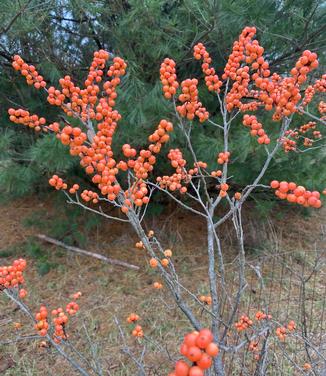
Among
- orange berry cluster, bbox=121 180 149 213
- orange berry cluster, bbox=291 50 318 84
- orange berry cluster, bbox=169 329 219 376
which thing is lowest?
orange berry cluster, bbox=169 329 219 376

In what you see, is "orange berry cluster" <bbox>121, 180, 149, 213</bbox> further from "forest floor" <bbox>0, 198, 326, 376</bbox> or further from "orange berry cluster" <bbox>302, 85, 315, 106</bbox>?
"forest floor" <bbox>0, 198, 326, 376</bbox>

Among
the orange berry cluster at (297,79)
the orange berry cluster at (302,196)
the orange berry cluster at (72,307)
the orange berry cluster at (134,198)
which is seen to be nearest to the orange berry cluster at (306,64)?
the orange berry cluster at (297,79)

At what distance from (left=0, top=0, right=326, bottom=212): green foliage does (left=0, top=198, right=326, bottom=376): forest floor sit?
33.8 inches

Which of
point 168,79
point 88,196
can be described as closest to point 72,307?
point 88,196

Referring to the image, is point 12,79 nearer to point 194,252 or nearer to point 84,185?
point 84,185

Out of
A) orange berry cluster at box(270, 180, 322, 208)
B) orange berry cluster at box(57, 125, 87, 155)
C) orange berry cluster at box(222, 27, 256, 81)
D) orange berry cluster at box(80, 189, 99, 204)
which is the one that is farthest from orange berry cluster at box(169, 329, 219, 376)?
orange berry cluster at box(222, 27, 256, 81)

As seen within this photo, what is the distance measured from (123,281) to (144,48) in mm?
1923

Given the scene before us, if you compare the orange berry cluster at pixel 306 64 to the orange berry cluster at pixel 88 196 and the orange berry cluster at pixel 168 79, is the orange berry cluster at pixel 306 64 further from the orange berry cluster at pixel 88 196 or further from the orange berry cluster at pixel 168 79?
the orange berry cluster at pixel 88 196

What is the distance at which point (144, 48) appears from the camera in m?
2.25

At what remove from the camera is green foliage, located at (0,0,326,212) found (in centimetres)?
210

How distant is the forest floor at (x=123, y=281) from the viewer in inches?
86.7

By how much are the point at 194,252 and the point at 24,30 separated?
7.78 feet

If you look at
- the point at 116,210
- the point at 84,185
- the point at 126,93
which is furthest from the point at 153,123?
the point at 116,210

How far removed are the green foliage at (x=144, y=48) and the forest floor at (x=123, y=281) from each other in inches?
33.8
